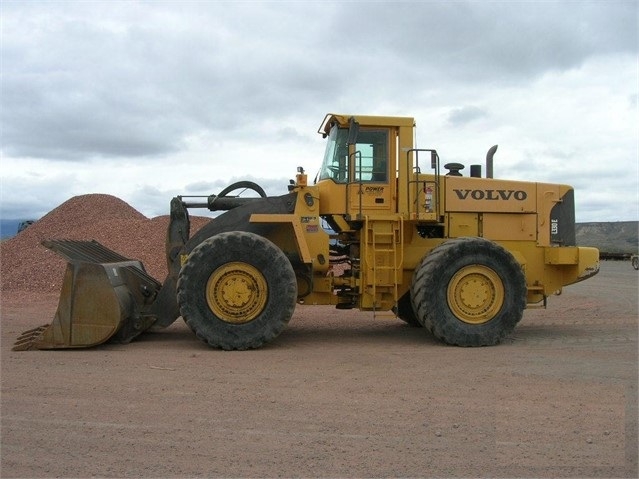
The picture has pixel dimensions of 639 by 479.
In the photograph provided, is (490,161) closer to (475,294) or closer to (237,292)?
(475,294)

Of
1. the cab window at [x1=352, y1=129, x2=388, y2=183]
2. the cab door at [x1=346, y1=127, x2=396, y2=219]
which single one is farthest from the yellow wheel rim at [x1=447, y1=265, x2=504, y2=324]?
the cab window at [x1=352, y1=129, x2=388, y2=183]

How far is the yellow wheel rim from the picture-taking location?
9.10m

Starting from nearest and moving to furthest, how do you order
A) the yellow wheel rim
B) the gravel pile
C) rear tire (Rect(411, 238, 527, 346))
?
rear tire (Rect(411, 238, 527, 346)) → the yellow wheel rim → the gravel pile

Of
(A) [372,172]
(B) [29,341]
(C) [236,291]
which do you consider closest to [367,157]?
(A) [372,172]

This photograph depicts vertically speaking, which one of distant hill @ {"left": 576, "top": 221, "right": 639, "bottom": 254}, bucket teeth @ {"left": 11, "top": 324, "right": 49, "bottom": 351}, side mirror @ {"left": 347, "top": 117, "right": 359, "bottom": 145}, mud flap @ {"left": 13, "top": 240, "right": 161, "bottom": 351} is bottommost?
bucket teeth @ {"left": 11, "top": 324, "right": 49, "bottom": 351}

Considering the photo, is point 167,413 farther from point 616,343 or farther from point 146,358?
point 616,343

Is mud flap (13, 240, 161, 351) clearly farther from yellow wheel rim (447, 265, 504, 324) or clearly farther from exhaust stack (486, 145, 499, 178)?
exhaust stack (486, 145, 499, 178)

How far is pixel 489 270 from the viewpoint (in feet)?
30.2

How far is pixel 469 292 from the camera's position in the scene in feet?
30.0

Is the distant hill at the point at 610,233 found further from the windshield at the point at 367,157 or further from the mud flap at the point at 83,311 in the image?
the mud flap at the point at 83,311

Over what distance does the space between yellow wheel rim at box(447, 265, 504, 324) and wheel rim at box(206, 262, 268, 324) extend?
2538 millimetres

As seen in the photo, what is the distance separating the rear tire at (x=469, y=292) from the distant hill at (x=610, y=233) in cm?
5730

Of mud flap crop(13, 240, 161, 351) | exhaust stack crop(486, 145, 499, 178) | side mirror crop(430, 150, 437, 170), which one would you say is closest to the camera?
mud flap crop(13, 240, 161, 351)

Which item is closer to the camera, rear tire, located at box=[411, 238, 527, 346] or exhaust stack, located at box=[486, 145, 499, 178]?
rear tire, located at box=[411, 238, 527, 346]
